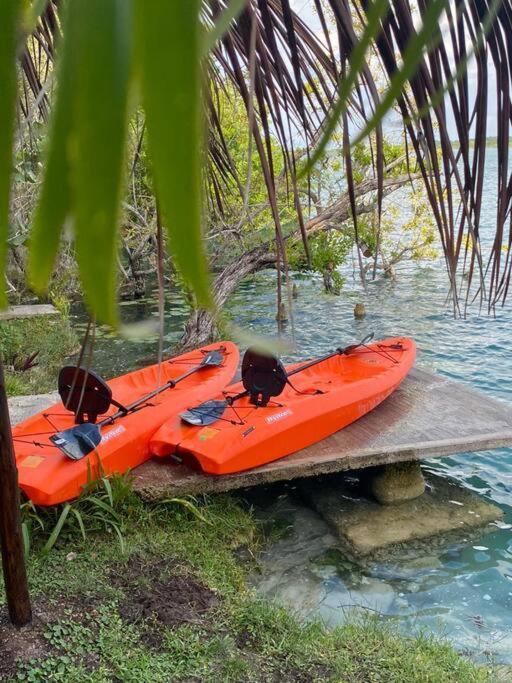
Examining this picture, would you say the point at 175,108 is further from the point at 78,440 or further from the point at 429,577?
the point at 429,577

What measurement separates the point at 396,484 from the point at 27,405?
2.96 metres

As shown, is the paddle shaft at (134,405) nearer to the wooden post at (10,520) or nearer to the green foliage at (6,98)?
the wooden post at (10,520)

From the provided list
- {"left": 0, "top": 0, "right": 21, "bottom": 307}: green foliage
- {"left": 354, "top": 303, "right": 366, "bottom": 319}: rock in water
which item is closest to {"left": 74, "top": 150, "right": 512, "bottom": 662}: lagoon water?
{"left": 0, "top": 0, "right": 21, "bottom": 307}: green foliage

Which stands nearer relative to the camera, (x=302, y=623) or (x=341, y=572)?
(x=302, y=623)

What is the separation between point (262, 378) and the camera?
15.2ft

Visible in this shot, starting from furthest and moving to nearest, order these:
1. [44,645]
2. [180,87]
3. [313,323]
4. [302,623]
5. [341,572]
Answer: [313,323]
[341,572]
[302,623]
[44,645]
[180,87]

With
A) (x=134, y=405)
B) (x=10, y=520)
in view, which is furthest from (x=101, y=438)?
(x=10, y=520)

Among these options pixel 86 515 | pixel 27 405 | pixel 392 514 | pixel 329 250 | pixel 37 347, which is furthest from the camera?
pixel 329 250

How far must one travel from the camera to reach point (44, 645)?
2.65 m

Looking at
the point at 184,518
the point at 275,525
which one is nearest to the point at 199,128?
the point at 184,518

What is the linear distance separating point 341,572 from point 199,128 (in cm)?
418

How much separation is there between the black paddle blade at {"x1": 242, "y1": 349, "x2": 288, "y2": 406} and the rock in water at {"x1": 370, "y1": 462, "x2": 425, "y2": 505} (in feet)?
3.43

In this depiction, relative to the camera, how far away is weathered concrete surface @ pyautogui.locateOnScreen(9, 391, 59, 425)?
5227mm

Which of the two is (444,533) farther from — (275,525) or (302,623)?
(302,623)
